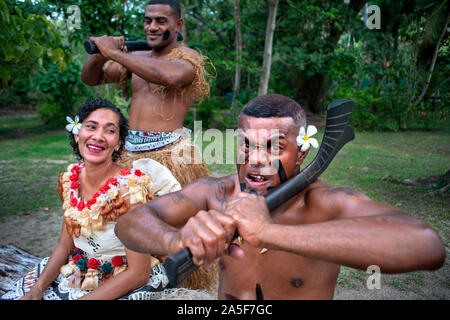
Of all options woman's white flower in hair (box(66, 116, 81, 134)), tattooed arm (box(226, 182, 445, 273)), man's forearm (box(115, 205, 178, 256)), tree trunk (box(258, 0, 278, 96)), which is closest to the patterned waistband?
woman's white flower in hair (box(66, 116, 81, 134))

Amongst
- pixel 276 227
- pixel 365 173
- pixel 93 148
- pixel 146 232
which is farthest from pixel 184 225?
pixel 365 173

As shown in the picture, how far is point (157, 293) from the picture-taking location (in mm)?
2088

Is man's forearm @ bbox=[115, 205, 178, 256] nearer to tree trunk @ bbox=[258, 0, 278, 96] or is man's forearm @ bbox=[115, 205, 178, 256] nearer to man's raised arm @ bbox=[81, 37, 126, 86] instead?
man's raised arm @ bbox=[81, 37, 126, 86]

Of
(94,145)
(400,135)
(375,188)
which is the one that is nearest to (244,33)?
(400,135)

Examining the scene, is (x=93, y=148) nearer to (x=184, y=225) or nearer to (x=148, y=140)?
(x=148, y=140)

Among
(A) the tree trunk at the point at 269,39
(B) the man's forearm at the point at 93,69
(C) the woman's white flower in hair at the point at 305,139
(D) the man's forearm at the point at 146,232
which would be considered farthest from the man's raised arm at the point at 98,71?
(A) the tree trunk at the point at 269,39

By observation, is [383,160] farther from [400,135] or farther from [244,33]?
[244,33]

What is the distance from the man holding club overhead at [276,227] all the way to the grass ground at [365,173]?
1726 millimetres

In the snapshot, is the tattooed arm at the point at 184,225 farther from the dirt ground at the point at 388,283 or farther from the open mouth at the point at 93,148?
the dirt ground at the point at 388,283

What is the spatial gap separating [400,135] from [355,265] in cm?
1180

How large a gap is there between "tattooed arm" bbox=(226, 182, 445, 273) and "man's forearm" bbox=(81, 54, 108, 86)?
2.40m

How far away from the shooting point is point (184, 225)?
59.3 inches

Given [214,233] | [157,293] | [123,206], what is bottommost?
[157,293]

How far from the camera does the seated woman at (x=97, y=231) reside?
2.02m
